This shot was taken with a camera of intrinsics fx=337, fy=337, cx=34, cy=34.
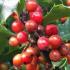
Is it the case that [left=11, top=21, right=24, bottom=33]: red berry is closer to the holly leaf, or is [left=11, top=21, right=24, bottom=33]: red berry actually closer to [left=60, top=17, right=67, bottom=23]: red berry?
the holly leaf

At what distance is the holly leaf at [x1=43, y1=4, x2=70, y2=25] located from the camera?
70.6 inches

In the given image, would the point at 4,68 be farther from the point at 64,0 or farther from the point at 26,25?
the point at 64,0

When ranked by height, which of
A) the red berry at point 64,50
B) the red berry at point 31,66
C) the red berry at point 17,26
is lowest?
the red berry at point 31,66

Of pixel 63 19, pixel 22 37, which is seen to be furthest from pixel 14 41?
pixel 63 19

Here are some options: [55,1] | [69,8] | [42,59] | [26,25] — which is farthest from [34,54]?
[55,1]

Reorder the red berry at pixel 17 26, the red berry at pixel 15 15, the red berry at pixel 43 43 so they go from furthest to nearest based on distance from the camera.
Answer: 1. the red berry at pixel 15 15
2. the red berry at pixel 17 26
3. the red berry at pixel 43 43

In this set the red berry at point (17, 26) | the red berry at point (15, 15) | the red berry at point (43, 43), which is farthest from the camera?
the red berry at point (15, 15)

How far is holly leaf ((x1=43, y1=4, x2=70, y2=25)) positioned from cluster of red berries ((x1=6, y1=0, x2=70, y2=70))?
0.18 feet

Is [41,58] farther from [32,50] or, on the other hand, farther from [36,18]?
[36,18]

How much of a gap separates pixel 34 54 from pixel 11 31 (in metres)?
0.25

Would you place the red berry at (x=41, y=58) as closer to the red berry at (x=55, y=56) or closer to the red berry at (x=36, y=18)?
the red berry at (x=55, y=56)

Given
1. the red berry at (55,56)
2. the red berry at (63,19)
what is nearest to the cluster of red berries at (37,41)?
the red berry at (55,56)

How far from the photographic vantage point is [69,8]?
1.78 meters

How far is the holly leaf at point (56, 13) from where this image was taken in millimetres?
1793
